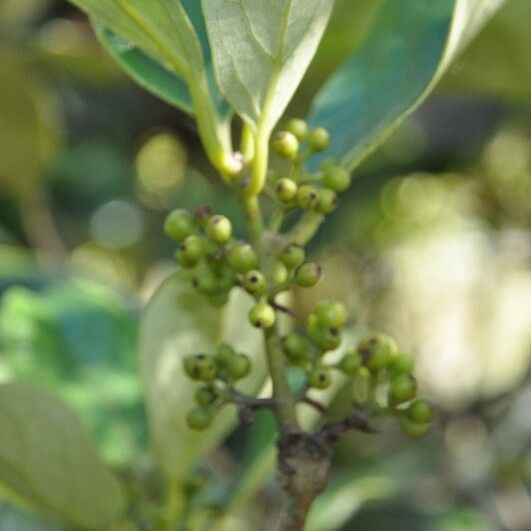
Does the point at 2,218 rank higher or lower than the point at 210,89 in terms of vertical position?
lower

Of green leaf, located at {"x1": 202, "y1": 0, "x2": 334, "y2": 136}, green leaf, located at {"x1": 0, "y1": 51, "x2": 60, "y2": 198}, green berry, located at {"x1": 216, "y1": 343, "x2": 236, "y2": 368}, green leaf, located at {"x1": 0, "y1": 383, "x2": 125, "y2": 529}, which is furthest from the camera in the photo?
green leaf, located at {"x1": 0, "y1": 51, "x2": 60, "y2": 198}

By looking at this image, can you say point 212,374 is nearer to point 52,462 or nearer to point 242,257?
point 242,257

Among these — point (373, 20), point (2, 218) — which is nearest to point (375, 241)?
Result: point (2, 218)

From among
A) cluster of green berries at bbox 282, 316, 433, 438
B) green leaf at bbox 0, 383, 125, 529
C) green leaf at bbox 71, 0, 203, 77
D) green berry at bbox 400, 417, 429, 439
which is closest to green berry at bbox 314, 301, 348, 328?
cluster of green berries at bbox 282, 316, 433, 438

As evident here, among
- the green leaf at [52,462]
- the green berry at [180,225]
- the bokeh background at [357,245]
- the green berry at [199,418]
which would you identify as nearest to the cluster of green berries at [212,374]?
the green berry at [199,418]

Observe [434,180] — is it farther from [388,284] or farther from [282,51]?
[282,51]

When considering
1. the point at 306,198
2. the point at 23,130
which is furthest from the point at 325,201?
the point at 23,130

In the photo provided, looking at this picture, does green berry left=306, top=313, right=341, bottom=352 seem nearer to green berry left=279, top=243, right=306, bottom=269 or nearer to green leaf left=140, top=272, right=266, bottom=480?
green berry left=279, top=243, right=306, bottom=269

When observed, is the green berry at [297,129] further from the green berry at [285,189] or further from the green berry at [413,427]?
the green berry at [413,427]
